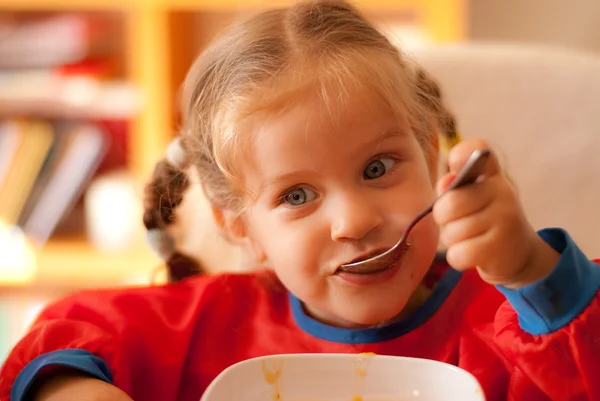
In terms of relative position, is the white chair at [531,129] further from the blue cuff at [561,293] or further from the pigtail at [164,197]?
the blue cuff at [561,293]

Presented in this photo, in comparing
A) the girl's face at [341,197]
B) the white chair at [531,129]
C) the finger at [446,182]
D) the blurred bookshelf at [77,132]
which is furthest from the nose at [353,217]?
the blurred bookshelf at [77,132]

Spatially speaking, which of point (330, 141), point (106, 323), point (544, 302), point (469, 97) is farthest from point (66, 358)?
point (469, 97)

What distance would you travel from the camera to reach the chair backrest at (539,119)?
1135 millimetres

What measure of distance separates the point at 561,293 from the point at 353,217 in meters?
0.20

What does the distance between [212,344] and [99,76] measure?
4.15 feet

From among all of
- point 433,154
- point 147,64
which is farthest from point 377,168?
point 147,64

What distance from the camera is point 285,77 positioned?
0.77 m

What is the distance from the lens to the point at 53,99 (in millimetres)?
2002

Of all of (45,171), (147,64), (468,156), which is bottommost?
(45,171)

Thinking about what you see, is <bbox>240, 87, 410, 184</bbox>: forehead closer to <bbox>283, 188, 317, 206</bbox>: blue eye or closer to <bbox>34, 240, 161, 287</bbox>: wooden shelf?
<bbox>283, 188, 317, 206</bbox>: blue eye

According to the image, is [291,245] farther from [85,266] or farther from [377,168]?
[85,266]

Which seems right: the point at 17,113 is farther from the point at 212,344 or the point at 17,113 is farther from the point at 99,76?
the point at 212,344

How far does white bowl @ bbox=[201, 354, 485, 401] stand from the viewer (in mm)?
685

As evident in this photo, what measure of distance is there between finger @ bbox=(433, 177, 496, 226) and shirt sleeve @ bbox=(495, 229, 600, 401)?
0.27ft
